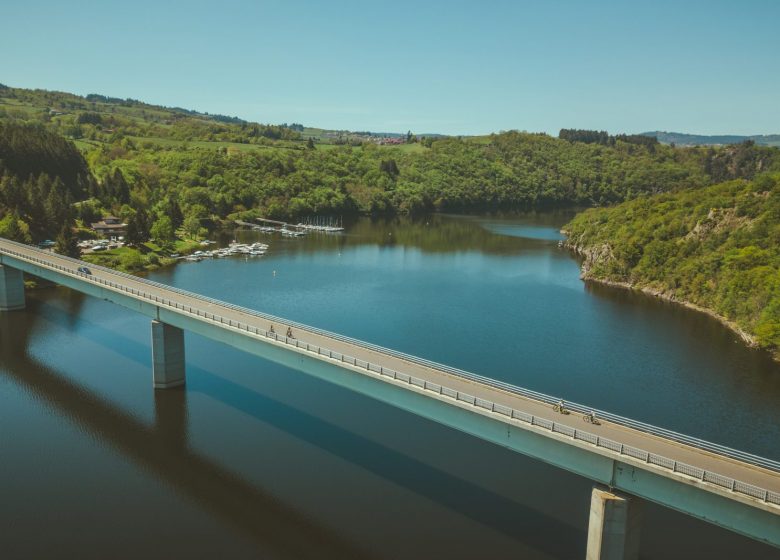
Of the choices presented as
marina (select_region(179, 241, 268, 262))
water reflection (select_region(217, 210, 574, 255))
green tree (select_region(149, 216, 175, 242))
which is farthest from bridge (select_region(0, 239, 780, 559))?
water reflection (select_region(217, 210, 574, 255))

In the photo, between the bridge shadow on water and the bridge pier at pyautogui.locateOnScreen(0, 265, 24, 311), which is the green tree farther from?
the bridge shadow on water

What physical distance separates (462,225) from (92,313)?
12664 cm

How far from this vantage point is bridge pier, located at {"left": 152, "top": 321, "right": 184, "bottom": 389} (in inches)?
2025

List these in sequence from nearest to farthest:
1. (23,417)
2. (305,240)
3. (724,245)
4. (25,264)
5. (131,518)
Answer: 1. (131,518)
2. (23,417)
3. (25,264)
4. (724,245)
5. (305,240)

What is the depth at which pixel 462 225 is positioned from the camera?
184250mm

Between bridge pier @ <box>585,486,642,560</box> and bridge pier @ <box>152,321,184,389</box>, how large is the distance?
37.9 m

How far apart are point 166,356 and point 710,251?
81259mm

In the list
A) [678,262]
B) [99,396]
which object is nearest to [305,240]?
[678,262]

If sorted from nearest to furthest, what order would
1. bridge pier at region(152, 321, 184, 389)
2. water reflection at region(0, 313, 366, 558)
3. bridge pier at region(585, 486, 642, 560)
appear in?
bridge pier at region(585, 486, 642, 560) → water reflection at region(0, 313, 366, 558) → bridge pier at region(152, 321, 184, 389)

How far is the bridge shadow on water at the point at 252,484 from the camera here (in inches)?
1296

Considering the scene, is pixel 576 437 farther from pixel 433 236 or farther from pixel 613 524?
pixel 433 236

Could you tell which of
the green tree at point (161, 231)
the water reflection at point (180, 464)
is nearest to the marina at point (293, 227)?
the green tree at point (161, 231)

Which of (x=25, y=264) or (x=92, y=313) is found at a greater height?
(x=25, y=264)

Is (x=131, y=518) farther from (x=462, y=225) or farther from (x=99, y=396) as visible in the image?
(x=462, y=225)
